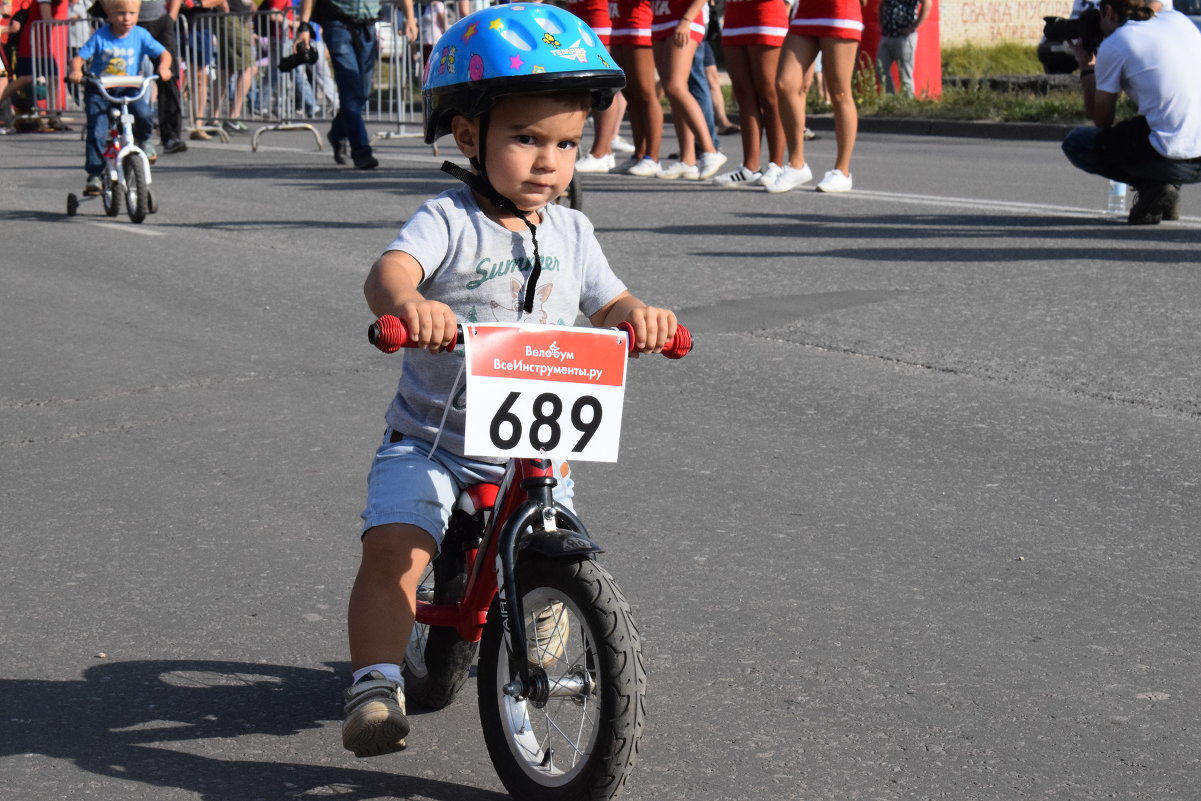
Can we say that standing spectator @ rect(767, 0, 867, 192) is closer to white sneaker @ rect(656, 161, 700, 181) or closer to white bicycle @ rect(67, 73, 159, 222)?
white sneaker @ rect(656, 161, 700, 181)

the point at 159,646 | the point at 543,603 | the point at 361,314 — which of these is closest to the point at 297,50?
the point at 361,314

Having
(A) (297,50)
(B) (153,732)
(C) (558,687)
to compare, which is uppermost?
(A) (297,50)

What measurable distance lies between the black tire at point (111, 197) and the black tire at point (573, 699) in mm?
8746

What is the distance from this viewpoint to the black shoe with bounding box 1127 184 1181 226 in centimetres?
1038

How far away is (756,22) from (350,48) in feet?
12.3

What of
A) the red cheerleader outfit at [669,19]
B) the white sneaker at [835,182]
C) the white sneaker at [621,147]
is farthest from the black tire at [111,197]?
the white sneaker at [621,147]

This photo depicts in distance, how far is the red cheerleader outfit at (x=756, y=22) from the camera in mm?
11938

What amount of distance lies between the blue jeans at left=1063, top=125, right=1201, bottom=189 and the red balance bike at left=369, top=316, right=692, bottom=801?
7.80 meters

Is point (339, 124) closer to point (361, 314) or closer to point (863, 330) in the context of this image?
point (361, 314)

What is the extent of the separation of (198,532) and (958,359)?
3.38m

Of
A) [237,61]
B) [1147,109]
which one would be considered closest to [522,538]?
[1147,109]

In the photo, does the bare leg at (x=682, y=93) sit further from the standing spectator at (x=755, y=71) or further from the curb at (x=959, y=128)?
the curb at (x=959, y=128)

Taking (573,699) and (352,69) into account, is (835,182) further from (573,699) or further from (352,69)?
(573,699)

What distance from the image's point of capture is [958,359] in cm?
695
